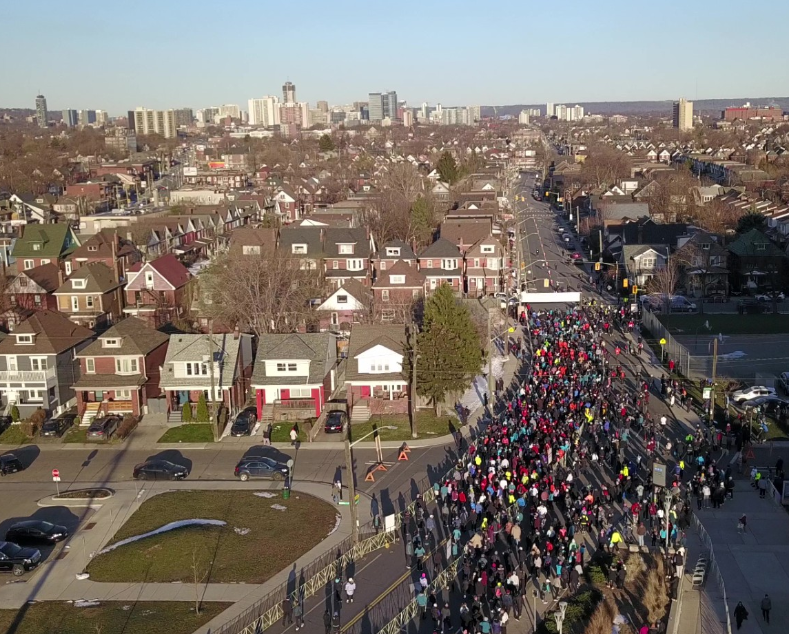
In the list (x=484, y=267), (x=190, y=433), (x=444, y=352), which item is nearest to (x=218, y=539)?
(x=190, y=433)

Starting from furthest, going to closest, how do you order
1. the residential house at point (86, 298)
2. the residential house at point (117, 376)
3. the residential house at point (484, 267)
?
the residential house at point (484, 267) → the residential house at point (86, 298) → the residential house at point (117, 376)

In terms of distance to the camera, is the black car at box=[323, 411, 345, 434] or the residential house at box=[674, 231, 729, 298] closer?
the black car at box=[323, 411, 345, 434]

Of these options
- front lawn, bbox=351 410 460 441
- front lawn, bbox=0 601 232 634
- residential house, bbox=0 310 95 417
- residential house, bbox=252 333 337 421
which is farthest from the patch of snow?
residential house, bbox=0 310 95 417

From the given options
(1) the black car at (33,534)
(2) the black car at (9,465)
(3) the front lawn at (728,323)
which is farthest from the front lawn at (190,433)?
(3) the front lawn at (728,323)

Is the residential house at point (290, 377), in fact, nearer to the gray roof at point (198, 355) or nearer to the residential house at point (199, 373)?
the residential house at point (199, 373)

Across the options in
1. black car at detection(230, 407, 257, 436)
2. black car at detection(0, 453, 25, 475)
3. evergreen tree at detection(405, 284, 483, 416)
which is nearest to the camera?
black car at detection(0, 453, 25, 475)

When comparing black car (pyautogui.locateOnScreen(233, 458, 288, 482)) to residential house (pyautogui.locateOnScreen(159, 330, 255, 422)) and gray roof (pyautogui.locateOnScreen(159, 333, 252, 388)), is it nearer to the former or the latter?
residential house (pyautogui.locateOnScreen(159, 330, 255, 422))

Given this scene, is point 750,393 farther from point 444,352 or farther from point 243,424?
point 243,424
